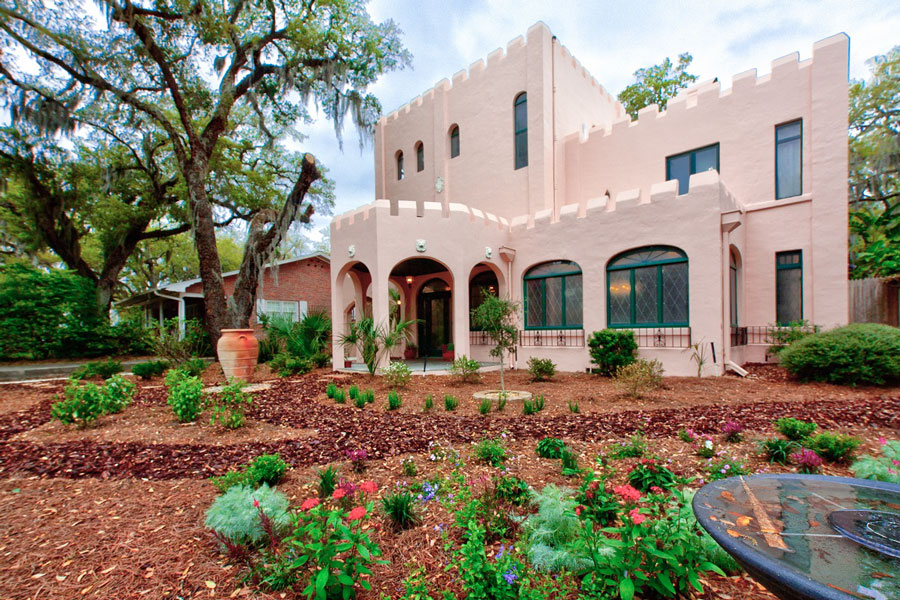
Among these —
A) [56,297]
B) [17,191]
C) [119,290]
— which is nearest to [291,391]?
[56,297]

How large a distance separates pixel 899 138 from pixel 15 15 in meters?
25.3

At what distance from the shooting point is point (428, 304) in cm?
1283

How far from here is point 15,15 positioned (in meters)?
9.21

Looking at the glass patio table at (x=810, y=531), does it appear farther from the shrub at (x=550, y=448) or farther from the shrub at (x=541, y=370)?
the shrub at (x=541, y=370)

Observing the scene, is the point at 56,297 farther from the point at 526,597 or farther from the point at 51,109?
the point at 526,597

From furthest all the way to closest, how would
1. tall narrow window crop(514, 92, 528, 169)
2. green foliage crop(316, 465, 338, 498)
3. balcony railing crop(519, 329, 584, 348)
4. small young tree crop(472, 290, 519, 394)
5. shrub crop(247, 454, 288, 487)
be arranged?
tall narrow window crop(514, 92, 528, 169)
balcony railing crop(519, 329, 584, 348)
small young tree crop(472, 290, 519, 394)
shrub crop(247, 454, 288, 487)
green foliage crop(316, 465, 338, 498)

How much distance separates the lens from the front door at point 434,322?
485 inches

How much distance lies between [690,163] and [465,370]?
7776 millimetres

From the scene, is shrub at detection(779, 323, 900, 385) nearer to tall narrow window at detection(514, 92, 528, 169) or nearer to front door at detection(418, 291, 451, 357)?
tall narrow window at detection(514, 92, 528, 169)

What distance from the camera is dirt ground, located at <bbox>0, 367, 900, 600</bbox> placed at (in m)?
1.97

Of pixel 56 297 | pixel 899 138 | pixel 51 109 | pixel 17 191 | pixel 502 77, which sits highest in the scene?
pixel 502 77

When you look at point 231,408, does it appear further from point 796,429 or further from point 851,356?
point 851,356

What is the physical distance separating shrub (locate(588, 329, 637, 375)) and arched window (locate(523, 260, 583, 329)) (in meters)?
1.07

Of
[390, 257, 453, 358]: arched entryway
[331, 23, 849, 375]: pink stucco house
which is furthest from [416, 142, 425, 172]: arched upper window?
[390, 257, 453, 358]: arched entryway
